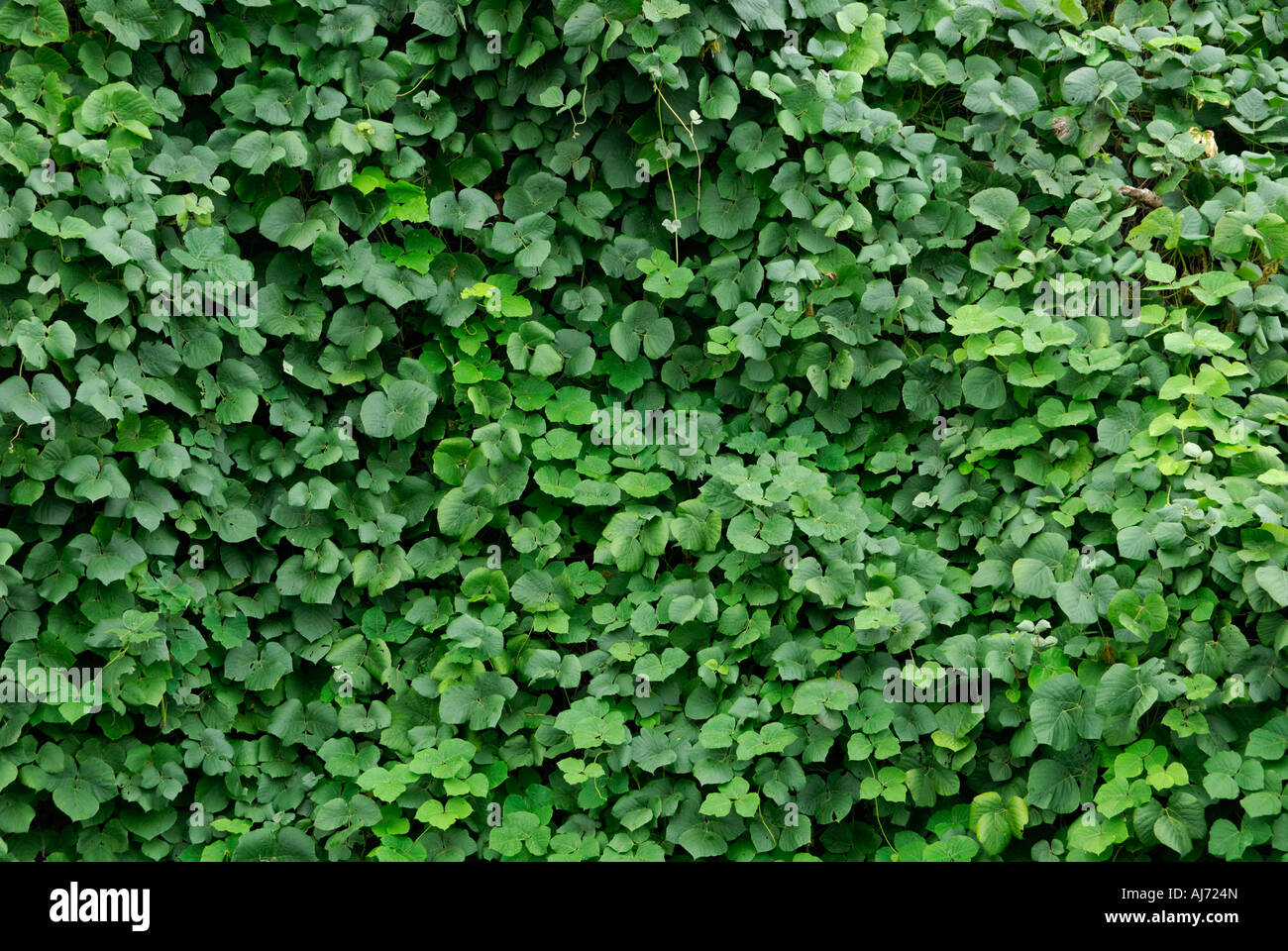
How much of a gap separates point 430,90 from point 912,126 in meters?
1.50

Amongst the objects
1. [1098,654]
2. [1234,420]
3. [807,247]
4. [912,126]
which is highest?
[912,126]

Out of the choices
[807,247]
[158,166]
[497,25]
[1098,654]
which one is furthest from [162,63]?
[1098,654]

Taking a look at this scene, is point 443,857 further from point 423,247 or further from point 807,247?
point 807,247

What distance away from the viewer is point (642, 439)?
3283 millimetres

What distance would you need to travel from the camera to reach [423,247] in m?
3.31

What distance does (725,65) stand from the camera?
129 inches

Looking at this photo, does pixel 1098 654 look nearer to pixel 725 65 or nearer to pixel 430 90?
pixel 725 65

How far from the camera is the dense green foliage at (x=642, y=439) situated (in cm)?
282

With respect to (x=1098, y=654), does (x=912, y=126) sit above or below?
above

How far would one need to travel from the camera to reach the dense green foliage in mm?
2816

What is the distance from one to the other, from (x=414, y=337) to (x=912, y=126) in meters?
1.70
